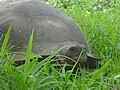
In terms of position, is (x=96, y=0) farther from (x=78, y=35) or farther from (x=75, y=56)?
(x=75, y=56)

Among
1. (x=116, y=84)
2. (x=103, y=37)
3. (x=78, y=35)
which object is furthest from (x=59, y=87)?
(x=103, y=37)

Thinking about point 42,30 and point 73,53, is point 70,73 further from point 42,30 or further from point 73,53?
point 42,30

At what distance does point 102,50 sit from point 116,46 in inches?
4.9

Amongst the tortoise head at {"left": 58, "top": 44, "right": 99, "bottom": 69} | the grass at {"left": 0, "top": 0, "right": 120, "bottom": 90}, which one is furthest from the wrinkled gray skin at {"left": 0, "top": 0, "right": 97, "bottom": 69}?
A: the grass at {"left": 0, "top": 0, "right": 120, "bottom": 90}

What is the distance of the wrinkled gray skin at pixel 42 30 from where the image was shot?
2.23 meters

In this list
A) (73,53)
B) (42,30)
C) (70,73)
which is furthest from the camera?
(42,30)

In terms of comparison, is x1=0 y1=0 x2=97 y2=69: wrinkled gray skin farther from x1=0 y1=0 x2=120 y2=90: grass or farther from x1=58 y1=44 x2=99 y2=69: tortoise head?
x1=0 y1=0 x2=120 y2=90: grass

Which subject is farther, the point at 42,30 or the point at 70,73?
the point at 42,30

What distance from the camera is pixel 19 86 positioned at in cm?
172

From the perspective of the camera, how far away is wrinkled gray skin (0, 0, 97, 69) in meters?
2.23

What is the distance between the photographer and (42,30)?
2367 mm

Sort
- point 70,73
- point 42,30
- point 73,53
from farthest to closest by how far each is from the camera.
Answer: point 42,30 → point 73,53 → point 70,73

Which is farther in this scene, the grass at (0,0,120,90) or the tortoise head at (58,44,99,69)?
the tortoise head at (58,44,99,69)

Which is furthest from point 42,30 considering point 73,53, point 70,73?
point 70,73
